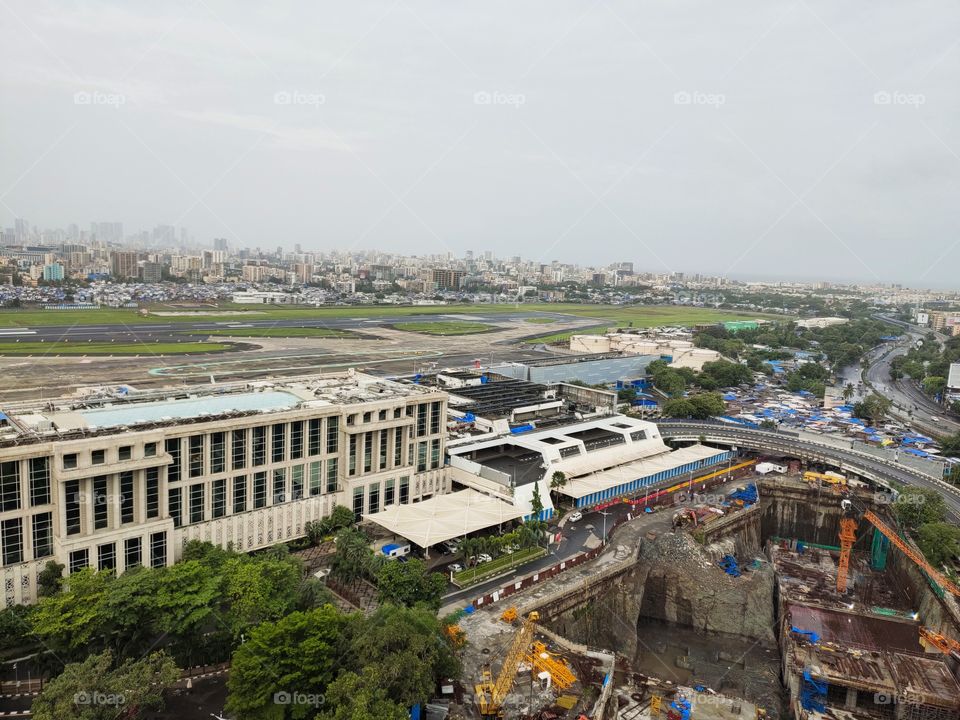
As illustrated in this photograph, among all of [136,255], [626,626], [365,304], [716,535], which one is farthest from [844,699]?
[136,255]

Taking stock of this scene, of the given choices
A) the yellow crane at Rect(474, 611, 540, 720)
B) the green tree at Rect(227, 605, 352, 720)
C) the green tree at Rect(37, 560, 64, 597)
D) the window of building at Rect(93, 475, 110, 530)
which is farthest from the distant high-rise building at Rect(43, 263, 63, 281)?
the yellow crane at Rect(474, 611, 540, 720)

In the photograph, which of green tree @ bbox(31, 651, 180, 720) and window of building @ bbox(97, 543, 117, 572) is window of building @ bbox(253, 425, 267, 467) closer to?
window of building @ bbox(97, 543, 117, 572)

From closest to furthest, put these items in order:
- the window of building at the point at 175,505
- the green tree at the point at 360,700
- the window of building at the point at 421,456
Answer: the green tree at the point at 360,700
the window of building at the point at 175,505
the window of building at the point at 421,456

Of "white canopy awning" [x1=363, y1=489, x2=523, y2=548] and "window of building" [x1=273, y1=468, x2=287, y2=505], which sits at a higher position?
"window of building" [x1=273, y1=468, x2=287, y2=505]

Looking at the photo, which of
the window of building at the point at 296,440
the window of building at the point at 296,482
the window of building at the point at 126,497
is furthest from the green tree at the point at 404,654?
the window of building at the point at 296,440

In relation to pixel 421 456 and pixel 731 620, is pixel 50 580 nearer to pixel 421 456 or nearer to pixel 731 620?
pixel 421 456

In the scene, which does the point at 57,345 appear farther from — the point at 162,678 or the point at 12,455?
the point at 162,678

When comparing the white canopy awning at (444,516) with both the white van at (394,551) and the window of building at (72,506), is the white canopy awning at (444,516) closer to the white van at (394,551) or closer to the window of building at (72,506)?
the white van at (394,551)
